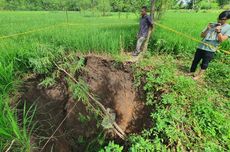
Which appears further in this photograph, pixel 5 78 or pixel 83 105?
pixel 83 105

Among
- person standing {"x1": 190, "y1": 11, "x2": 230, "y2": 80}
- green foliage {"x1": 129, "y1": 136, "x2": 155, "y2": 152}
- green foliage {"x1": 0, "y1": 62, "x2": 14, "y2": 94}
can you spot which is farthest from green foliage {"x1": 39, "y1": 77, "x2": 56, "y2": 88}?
person standing {"x1": 190, "y1": 11, "x2": 230, "y2": 80}

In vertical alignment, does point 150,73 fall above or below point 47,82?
above

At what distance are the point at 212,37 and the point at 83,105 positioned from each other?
8.01ft

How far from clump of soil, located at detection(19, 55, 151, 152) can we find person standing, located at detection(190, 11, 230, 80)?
123 cm

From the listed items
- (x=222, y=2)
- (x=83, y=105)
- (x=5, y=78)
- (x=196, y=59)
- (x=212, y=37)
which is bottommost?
(x=83, y=105)

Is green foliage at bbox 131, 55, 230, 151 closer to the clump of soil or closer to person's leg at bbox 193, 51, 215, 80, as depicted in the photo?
person's leg at bbox 193, 51, 215, 80

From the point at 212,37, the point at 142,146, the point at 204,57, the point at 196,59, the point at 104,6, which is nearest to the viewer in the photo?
the point at 142,146

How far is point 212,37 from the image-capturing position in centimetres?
272

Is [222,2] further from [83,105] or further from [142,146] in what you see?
[142,146]

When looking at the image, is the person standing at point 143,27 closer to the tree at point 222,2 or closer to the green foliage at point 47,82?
the green foliage at point 47,82

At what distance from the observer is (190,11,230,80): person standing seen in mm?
2568

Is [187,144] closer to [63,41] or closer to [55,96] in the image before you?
[55,96]

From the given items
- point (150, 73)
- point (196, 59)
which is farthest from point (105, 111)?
point (196, 59)

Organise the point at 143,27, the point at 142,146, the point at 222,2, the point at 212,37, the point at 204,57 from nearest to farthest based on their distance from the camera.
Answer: the point at 142,146, the point at 212,37, the point at 204,57, the point at 143,27, the point at 222,2
